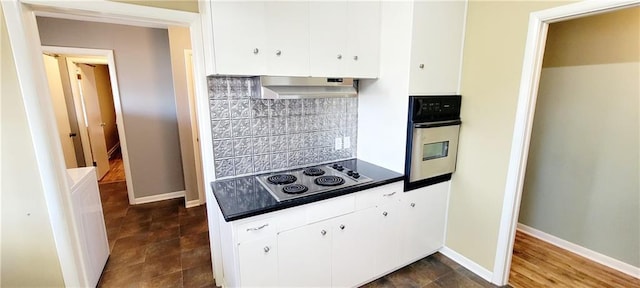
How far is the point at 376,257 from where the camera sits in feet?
7.04

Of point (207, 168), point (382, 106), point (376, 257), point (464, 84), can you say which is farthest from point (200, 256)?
point (464, 84)

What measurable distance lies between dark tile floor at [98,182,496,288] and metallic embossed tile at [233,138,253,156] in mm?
1100

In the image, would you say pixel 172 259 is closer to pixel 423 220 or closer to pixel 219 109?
pixel 219 109

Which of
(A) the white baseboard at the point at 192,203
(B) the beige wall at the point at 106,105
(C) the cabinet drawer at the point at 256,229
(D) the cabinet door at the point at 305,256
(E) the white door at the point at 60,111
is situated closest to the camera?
(C) the cabinet drawer at the point at 256,229

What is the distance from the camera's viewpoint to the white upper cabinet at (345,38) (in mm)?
1899

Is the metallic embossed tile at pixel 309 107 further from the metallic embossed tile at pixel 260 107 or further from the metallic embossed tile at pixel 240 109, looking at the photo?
the metallic embossed tile at pixel 240 109

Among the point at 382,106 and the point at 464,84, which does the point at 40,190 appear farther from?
the point at 464,84

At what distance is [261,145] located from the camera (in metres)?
2.19

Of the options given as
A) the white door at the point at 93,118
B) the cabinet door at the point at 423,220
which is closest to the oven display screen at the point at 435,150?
the cabinet door at the point at 423,220

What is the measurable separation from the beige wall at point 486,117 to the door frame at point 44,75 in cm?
191

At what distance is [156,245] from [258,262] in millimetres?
1722

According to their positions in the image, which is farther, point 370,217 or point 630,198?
point 630,198

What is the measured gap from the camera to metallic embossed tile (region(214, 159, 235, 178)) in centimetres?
204

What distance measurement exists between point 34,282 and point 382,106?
2.64 metres
